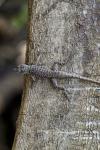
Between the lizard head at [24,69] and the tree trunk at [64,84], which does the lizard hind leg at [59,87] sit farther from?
the lizard head at [24,69]

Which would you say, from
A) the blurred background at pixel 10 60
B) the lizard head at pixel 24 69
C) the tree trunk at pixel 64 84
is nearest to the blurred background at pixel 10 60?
the blurred background at pixel 10 60

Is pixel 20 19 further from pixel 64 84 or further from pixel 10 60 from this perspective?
pixel 64 84

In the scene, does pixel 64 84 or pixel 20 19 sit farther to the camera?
pixel 20 19

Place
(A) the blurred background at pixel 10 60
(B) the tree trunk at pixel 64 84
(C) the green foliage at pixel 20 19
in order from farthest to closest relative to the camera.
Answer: (C) the green foliage at pixel 20 19, (A) the blurred background at pixel 10 60, (B) the tree trunk at pixel 64 84

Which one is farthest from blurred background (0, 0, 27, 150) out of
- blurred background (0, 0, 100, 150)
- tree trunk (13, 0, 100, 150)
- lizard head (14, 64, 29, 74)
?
tree trunk (13, 0, 100, 150)

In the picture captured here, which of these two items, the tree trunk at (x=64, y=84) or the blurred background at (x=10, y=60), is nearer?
the tree trunk at (x=64, y=84)

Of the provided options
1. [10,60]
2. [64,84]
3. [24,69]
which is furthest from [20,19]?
[64,84]
